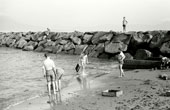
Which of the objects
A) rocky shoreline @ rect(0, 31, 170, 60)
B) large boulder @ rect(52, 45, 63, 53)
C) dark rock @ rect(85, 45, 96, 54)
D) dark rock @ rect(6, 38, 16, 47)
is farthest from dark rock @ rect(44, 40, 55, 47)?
dark rock @ rect(6, 38, 16, 47)

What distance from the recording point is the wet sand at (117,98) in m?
10.7

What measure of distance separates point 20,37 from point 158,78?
4662 cm

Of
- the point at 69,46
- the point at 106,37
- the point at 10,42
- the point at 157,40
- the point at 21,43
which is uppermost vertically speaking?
the point at 106,37

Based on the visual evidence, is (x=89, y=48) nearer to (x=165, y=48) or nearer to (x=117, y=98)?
(x=165, y=48)

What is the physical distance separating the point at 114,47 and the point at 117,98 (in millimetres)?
21766

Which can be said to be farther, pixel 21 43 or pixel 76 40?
pixel 21 43

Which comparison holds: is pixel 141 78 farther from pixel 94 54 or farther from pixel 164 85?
pixel 94 54

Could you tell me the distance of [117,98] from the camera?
1195 centimetres

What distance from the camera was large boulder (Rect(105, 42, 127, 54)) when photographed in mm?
32656

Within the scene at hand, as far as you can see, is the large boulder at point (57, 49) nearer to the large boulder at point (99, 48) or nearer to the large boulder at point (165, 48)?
the large boulder at point (99, 48)

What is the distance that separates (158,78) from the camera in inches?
636

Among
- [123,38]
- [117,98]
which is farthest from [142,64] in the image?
[123,38]

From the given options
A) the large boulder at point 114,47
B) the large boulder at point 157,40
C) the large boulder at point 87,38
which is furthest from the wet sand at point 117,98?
the large boulder at point 87,38

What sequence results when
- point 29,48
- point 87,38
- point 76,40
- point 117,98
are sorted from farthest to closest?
point 29,48, point 76,40, point 87,38, point 117,98
